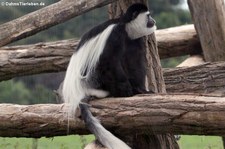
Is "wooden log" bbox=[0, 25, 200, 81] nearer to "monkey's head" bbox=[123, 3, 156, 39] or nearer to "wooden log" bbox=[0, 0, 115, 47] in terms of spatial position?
"monkey's head" bbox=[123, 3, 156, 39]

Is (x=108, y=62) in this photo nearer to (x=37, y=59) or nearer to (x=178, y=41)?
(x=37, y=59)

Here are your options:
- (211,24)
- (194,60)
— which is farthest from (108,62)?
(194,60)

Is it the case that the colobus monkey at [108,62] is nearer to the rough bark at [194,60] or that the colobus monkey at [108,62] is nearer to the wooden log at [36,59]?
the wooden log at [36,59]

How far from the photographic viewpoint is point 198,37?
4207 mm

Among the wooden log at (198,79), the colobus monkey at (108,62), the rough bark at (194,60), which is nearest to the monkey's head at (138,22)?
the colobus monkey at (108,62)

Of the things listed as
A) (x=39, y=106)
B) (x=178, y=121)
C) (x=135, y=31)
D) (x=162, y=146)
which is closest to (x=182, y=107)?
(x=178, y=121)

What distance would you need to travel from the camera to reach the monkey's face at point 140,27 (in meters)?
3.65

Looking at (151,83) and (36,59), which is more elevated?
(36,59)

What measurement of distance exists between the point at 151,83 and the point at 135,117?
0.64 meters

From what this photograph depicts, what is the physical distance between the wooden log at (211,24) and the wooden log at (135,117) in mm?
1207

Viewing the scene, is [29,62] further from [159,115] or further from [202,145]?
[202,145]

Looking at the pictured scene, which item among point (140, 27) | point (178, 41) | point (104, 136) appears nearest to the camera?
point (104, 136)

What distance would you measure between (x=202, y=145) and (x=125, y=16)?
2.37m

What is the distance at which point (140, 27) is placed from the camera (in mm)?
3633
